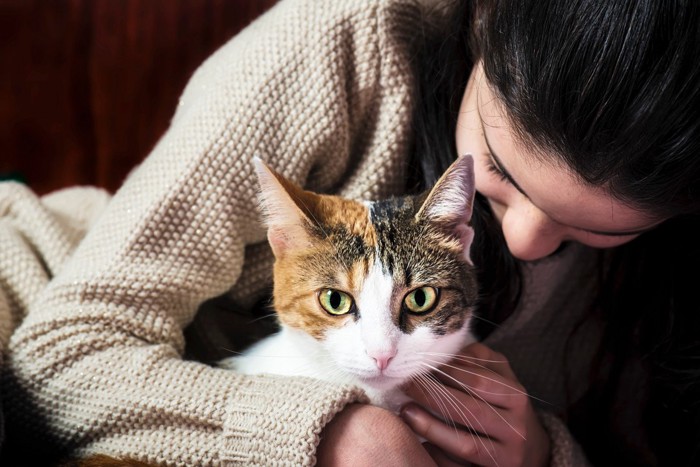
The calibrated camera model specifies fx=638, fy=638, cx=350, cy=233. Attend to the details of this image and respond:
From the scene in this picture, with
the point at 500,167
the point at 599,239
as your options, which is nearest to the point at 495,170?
the point at 500,167

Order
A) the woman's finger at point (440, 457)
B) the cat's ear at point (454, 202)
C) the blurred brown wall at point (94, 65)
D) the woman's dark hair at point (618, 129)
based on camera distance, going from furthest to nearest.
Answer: the blurred brown wall at point (94, 65) < the woman's finger at point (440, 457) < the cat's ear at point (454, 202) < the woman's dark hair at point (618, 129)

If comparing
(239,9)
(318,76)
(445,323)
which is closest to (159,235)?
(318,76)

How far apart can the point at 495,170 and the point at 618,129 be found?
A: 0.21 meters

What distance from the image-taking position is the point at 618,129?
2.37 feet

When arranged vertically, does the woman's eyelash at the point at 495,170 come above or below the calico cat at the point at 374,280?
above

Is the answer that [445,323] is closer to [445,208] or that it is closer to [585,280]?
[445,208]

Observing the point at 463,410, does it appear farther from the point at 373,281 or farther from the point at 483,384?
the point at 373,281

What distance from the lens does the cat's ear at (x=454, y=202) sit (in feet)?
2.63

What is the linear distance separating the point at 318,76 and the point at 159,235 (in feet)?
1.13

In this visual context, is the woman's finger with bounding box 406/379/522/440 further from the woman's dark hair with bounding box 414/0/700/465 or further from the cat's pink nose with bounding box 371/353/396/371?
the woman's dark hair with bounding box 414/0/700/465

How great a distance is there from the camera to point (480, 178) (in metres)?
0.93

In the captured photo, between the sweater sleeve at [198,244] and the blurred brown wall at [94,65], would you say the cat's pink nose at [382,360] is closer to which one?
the sweater sleeve at [198,244]

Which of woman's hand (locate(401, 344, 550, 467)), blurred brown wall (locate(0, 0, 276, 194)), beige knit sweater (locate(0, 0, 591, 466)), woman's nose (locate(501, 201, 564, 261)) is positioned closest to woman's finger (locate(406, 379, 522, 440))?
woman's hand (locate(401, 344, 550, 467))

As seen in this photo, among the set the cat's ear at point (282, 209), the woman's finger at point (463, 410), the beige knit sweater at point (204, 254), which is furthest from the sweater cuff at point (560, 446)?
the cat's ear at point (282, 209)
